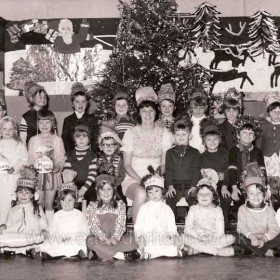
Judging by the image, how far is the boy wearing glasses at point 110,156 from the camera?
5762 millimetres

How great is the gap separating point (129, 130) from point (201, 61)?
2347mm

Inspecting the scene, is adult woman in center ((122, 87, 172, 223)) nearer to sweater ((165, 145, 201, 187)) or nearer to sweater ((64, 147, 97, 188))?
sweater ((165, 145, 201, 187))

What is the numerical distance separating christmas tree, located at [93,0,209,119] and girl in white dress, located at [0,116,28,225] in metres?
1.01

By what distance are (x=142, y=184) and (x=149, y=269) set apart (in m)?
1.11

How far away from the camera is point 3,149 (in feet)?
19.4

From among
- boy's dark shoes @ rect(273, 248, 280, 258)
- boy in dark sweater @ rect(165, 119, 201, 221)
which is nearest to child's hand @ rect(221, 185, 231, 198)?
boy in dark sweater @ rect(165, 119, 201, 221)

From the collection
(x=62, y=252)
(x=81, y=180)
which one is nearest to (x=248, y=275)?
(x=62, y=252)

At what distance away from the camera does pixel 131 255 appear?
5.03 metres

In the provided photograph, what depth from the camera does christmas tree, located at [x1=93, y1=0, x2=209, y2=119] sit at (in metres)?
6.52

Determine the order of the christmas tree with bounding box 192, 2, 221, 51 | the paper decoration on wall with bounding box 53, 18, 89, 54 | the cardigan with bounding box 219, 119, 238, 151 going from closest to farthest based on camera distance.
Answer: the cardigan with bounding box 219, 119, 238, 151 < the christmas tree with bounding box 192, 2, 221, 51 < the paper decoration on wall with bounding box 53, 18, 89, 54

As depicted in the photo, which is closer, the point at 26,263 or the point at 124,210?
the point at 26,263

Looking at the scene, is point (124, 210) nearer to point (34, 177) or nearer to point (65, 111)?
point (34, 177)

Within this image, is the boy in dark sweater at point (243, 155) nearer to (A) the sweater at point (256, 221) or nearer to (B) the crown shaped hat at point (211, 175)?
(B) the crown shaped hat at point (211, 175)

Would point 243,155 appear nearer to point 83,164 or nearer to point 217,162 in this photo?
point 217,162
